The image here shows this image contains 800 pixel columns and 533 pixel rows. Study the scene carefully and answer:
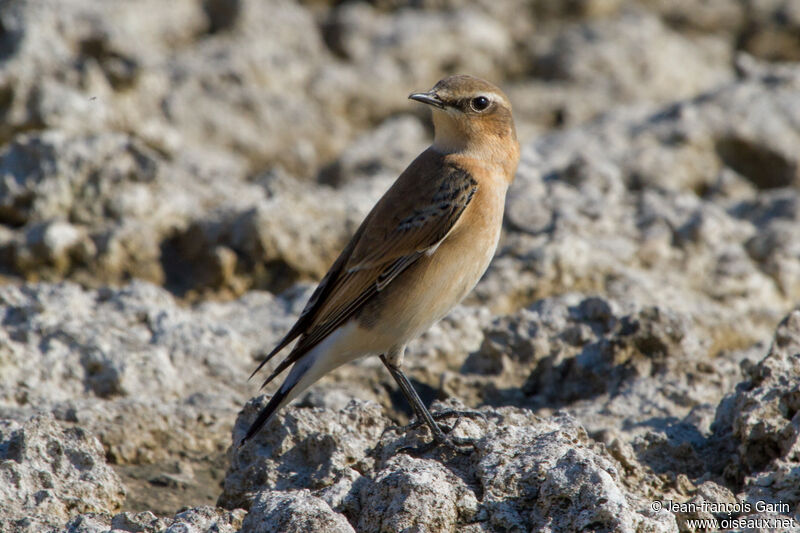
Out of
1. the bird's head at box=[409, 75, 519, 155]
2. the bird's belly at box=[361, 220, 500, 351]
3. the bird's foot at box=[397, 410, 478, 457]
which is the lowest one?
the bird's foot at box=[397, 410, 478, 457]

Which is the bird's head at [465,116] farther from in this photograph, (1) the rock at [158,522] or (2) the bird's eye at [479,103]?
(1) the rock at [158,522]

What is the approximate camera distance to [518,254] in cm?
736

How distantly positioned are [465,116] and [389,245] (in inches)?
38.9

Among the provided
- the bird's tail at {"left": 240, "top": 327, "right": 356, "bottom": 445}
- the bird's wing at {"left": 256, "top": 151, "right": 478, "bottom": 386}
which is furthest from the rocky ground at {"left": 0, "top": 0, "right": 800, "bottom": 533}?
the bird's wing at {"left": 256, "top": 151, "right": 478, "bottom": 386}

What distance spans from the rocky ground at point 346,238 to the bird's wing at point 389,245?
0.67 m

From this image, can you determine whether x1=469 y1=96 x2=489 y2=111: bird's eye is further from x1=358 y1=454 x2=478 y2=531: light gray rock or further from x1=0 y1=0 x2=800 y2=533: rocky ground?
x1=358 y1=454 x2=478 y2=531: light gray rock

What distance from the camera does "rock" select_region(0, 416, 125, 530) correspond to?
14.4ft

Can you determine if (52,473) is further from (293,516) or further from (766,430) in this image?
(766,430)

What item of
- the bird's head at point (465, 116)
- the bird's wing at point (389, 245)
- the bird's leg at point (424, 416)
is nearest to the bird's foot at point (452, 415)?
the bird's leg at point (424, 416)

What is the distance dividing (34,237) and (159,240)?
35.1 inches

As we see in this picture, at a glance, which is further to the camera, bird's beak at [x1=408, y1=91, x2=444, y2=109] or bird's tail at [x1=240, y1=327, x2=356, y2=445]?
bird's beak at [x1=408, y1=91, x2=444, y2=109]

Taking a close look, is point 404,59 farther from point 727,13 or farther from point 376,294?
point 376,294

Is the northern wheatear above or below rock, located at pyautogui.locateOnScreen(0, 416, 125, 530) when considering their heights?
above

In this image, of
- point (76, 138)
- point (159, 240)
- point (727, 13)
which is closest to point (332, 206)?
point (159, 240)
